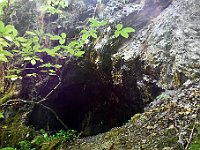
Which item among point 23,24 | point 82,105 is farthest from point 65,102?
point 23,24

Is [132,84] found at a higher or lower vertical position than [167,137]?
higher

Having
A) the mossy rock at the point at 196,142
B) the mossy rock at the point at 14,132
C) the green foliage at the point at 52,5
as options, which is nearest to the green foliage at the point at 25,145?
the mossy rock at the point at 14,132

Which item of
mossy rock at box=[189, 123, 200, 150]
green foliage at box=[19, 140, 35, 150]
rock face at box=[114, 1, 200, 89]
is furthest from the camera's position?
green foliage at box=[19, 140, 35, 150]

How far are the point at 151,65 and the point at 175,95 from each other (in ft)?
4.08

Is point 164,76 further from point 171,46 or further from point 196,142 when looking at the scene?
point 196,142

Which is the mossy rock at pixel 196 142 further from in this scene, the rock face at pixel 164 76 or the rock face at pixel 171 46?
the rock face at pixel 171 46

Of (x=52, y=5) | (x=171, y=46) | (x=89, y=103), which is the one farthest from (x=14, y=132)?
(x=171, y=46)

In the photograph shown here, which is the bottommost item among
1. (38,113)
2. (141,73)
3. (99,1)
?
(38,113)

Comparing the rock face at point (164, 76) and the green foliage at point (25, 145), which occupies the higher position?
the rock face at point (164, 76)

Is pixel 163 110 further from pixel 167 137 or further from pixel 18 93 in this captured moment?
pixel 18 93

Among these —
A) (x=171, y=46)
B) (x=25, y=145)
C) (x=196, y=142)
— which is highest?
(x=171, y=46)

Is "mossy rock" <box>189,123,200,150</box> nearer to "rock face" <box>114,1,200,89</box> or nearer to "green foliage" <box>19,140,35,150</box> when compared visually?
"rock face" <box>114,1,200,89</box>

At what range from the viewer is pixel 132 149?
9.42 feet

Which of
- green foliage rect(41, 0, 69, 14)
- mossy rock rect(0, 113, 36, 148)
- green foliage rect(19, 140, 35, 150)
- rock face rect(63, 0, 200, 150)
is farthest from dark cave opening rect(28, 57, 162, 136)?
green foliage rect(41, 0, 69, 14)
